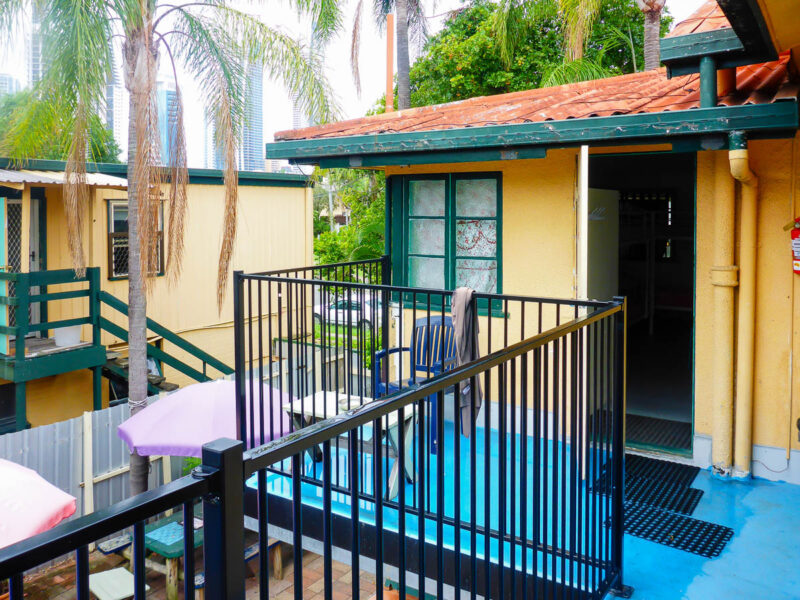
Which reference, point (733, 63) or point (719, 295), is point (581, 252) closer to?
point (719, 295)

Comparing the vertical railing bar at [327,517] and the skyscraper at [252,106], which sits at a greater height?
the skyscraper at [252,106]

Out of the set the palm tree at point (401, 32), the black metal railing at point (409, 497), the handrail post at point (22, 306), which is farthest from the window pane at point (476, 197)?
the palm tree at point (401, 32)

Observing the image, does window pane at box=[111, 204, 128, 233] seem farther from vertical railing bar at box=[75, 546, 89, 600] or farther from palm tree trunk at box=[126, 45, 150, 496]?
vertical railing bar at box=[75, 546, 89, 600]

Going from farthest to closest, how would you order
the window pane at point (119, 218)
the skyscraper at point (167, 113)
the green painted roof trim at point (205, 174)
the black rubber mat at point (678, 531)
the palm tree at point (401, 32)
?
the palm tree at point (401, 32)
the window pane at point (119, 218)
the green painted roof trim at point (205, 174)
the skyscraper at point (167, 113)
the black rubber mat at point (678, 531)

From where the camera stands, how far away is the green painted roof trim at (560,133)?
4.37 m

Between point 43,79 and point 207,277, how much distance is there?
19.3 feet

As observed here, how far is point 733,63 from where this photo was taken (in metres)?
4.46

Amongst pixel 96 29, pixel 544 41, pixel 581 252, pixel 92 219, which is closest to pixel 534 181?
pixel 581 252

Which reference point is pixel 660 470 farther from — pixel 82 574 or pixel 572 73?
pixel 572 73

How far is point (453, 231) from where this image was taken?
6703 millimetres

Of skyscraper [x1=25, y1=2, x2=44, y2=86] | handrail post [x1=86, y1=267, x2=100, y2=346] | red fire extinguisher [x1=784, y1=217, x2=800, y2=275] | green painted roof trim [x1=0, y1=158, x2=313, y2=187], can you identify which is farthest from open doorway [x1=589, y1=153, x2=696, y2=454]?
handrail post [x1=86, y1=267, x2=100, y2=346]

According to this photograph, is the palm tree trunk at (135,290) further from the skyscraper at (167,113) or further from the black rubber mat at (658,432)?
the black rubber mat at (658,432)

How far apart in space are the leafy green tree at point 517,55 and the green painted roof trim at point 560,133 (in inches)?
561

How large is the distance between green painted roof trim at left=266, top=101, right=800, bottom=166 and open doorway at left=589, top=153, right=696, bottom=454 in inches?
40.2
